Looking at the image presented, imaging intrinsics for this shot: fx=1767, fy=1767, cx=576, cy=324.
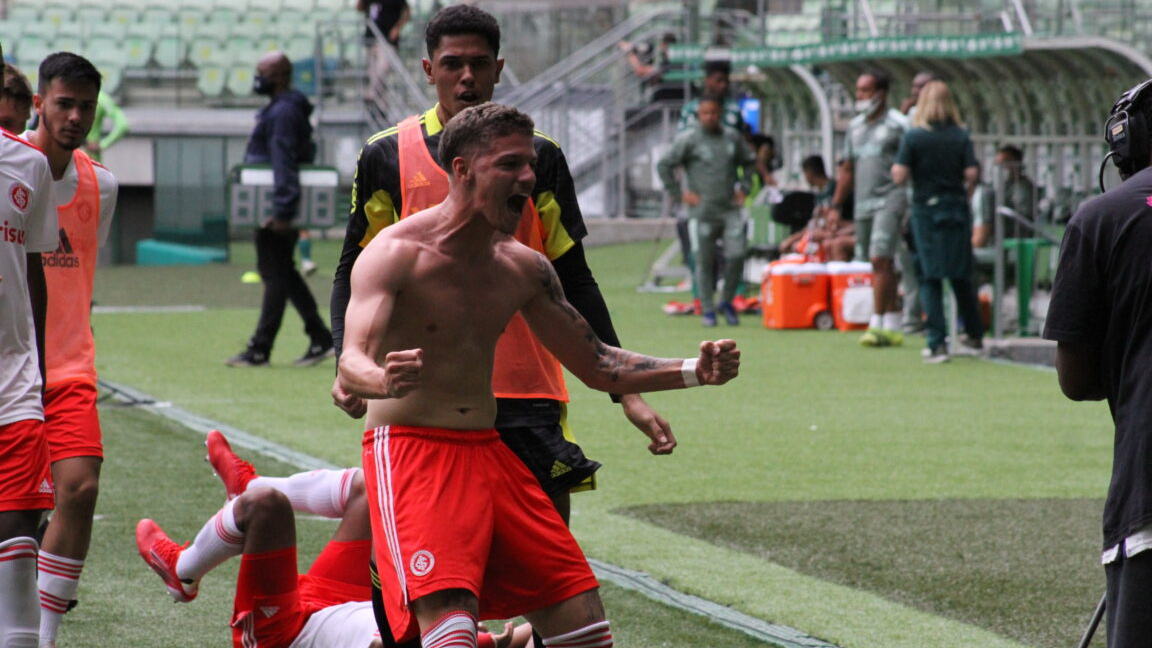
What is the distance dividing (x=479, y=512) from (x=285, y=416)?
6.95 m

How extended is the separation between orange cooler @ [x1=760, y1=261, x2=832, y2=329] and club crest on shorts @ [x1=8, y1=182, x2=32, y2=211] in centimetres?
1308

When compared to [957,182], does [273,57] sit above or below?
above

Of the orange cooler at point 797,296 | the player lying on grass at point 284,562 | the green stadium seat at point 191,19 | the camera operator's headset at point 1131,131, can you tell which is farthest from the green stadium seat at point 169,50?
the camera operator's headset at point 1131,131

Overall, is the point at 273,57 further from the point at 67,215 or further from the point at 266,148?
the point at 67,215

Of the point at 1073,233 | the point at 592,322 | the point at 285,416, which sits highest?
the point at 1073,233

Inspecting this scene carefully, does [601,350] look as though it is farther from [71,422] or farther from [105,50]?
[105,50]

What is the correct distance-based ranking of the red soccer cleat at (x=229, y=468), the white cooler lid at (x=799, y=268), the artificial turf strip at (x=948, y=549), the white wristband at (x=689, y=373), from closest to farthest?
the white wristband at (x=689, y=373) < the red soccer cleat at (x=229, y=468) < the artificial turf strip at (x=948, y=549) < the white cooler lid at (x=799, y=268)

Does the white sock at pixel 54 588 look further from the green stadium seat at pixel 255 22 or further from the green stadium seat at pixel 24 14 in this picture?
the green stadium seat at pixel 24 14

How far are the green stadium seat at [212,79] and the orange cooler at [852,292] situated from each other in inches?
687

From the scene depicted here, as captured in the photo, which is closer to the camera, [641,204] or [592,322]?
[592,322]

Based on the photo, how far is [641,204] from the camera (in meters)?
29.4

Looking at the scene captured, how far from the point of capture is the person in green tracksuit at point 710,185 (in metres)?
16.7

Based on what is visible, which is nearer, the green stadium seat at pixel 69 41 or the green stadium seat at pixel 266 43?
the green stadium seat at pixel 69 41

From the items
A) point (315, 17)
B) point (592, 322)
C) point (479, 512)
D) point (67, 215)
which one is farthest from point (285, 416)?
point (315, 17)
